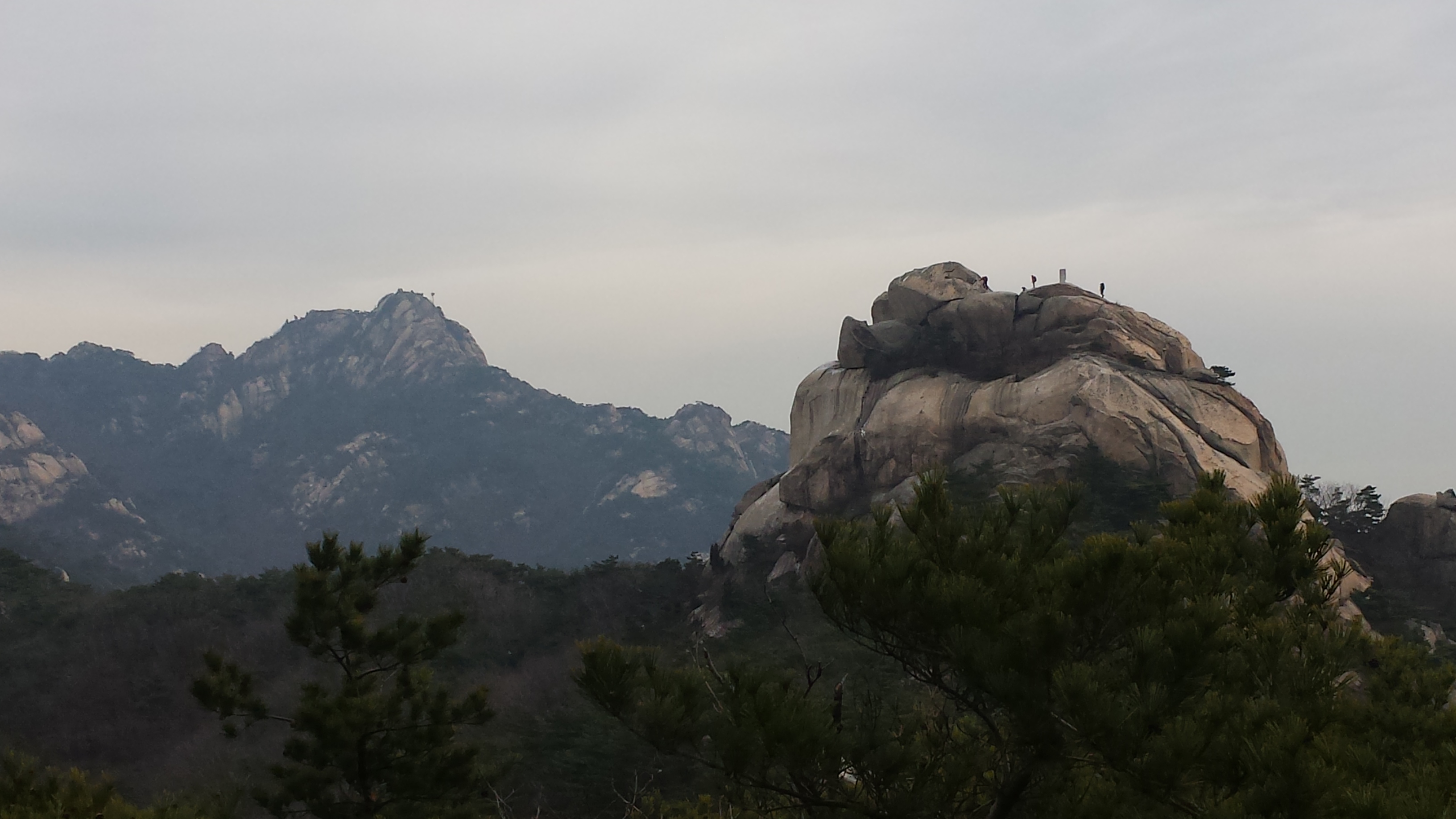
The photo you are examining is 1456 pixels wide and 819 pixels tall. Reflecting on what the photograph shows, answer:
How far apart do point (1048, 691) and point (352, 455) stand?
137301 mm

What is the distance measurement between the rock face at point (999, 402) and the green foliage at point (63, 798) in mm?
19941

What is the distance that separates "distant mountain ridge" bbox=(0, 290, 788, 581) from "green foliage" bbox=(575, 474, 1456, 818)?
345 feet

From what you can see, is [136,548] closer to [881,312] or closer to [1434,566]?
[881,312]

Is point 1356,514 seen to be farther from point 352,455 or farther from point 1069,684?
point 352,455

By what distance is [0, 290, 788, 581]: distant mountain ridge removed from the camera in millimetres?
113812

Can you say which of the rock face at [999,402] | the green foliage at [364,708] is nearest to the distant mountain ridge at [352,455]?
the rock face at [999,402]

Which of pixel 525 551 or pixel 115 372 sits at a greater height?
pixel 115 372

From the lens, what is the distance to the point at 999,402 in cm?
2709

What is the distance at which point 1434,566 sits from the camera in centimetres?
2475

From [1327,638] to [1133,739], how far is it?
1.90 meters

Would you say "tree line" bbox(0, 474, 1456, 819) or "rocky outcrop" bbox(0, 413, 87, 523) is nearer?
"tree line" bbox(0, 474, 1456, 819)

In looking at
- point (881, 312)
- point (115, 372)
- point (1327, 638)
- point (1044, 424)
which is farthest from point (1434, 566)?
point (115, 372)

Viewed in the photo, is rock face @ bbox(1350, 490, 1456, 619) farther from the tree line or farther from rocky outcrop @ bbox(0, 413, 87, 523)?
rocky outcrop @ bbox(0, 413, 87, 523)

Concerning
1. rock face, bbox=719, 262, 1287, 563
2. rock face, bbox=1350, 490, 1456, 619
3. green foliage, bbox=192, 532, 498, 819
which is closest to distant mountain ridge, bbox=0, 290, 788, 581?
rock face, bbox=719, 262, 1287, 563
